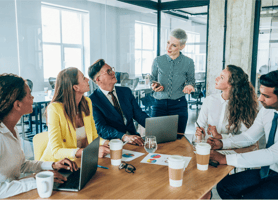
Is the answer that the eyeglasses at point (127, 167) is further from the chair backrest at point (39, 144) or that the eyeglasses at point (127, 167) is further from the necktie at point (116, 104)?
the necktie at point (116, 104)

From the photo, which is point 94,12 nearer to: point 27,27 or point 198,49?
point 27,27

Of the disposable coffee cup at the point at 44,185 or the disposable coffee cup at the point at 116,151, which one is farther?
the disposable coffee cup at the point at 116,151

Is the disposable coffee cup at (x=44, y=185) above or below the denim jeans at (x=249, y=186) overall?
above

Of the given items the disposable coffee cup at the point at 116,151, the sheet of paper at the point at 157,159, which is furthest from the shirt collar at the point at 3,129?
the sheet of paper at the point at 157,159

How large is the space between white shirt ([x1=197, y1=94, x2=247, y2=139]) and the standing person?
0.51 m

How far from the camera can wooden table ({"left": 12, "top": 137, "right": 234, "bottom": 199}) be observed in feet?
3.91

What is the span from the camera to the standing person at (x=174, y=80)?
2.99 metres

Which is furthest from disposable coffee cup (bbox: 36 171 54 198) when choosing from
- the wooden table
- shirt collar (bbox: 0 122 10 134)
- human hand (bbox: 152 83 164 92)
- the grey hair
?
the grey hair

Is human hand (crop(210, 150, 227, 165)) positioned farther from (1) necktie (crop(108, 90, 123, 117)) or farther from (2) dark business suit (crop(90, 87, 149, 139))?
(1) necktie (crop(108, 90, 123, 117))

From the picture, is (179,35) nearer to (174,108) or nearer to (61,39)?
(174,108)

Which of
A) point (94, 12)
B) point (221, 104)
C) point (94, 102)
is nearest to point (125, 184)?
point (94, 102)

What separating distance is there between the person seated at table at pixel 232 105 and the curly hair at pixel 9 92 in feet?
5.29

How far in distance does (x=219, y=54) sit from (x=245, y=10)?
0.80 meters

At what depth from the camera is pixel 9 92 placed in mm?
1427
